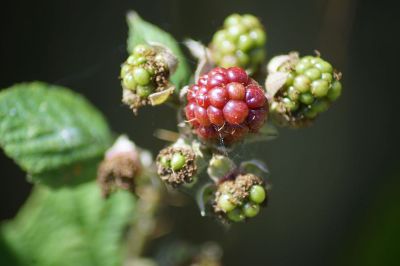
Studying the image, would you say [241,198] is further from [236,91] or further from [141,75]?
[141,75]

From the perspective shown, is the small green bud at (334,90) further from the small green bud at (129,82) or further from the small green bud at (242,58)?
the small green bud at (129,82)

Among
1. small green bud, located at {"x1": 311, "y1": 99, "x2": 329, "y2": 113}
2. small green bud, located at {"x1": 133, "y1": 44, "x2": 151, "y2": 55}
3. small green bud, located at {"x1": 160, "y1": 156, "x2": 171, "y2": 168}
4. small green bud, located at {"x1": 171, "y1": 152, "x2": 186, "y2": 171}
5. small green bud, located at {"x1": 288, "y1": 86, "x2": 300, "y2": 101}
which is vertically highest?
small green bud, located at {"x1": 133, "y1": 44, "x2": 151, "y2": 55}

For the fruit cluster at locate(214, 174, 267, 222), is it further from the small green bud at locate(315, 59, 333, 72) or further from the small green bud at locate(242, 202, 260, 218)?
the small green bud at locate(315, 59, 333, 72)

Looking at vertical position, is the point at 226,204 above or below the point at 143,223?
above

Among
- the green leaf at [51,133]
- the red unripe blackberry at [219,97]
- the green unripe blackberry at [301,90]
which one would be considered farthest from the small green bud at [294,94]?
the green leaf at [51,133]

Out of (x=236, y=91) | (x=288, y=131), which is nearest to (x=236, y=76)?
(x=236, y=91)

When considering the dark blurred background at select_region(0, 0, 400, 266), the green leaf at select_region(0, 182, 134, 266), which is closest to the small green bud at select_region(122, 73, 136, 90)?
the green leaf at select_region(0, 182, 134, 266)
